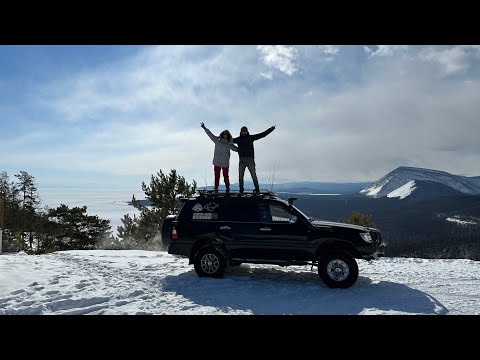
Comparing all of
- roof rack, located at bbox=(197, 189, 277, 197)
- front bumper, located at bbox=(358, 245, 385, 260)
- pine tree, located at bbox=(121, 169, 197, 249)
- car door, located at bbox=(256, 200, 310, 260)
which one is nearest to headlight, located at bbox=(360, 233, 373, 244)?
front bumper, located at bbox=(358, 245, 385, 260)

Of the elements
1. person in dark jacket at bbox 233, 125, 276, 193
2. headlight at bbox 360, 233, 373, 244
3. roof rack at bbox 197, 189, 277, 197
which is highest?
person in dark jacket at bbox 233, 125, 276, 193

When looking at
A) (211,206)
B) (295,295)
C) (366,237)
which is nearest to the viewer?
(295,295)

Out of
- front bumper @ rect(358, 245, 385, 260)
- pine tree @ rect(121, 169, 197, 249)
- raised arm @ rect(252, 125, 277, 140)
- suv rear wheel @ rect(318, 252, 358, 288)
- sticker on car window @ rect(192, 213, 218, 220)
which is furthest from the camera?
pine tree @ rect(121, 169, 197, 249)

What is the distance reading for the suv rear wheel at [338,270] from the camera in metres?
7.61

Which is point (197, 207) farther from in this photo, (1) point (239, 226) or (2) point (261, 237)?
(2) point (261, 237)

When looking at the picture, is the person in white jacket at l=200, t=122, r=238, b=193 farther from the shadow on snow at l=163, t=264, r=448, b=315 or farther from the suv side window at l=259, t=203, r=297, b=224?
the shadow on snow at l=163, t=264, r=448, b=315

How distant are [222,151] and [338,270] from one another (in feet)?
15.0

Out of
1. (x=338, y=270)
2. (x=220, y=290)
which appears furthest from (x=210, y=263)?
(x=338, y=270)

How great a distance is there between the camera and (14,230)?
3944 cm

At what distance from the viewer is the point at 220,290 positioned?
7.46 m

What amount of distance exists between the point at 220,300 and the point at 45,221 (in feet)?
115

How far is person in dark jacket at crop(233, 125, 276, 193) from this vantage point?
9.66m

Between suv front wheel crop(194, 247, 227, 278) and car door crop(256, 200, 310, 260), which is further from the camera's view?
suv front wheel crop(194, 247, 227, 278)
